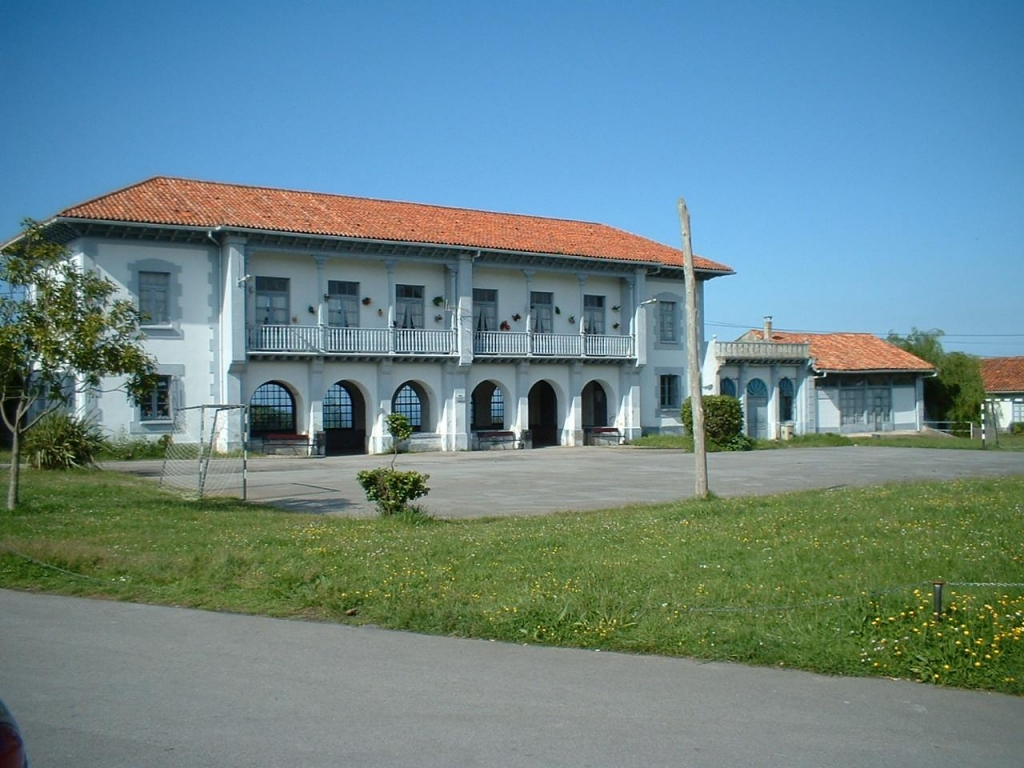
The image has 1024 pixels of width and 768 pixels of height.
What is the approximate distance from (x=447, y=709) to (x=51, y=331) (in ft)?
37.8

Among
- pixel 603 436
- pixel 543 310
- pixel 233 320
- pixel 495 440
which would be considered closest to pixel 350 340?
pixel 233 320

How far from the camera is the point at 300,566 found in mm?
10188

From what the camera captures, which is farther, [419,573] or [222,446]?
[222,446]

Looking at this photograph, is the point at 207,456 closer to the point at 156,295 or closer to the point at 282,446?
the point at 282,446

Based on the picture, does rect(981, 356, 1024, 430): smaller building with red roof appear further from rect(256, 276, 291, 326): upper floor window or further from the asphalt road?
the asphalt road

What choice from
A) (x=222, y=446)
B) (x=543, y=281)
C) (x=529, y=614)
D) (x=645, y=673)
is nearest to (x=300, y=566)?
(x=529, y=614)

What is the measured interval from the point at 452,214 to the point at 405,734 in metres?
37.9

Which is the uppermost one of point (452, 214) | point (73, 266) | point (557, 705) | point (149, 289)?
point (452, 214)

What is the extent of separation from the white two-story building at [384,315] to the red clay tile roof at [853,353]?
935cm

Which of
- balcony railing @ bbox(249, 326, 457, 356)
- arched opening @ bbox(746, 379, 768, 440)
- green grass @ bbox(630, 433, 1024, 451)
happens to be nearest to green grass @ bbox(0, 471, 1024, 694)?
balcony railing @ bbox(249, 326, 457, 356)

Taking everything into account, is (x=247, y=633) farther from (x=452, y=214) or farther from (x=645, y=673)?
(x=452, y=214)

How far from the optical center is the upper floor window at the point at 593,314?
141ft

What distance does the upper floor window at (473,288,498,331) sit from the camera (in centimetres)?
4009

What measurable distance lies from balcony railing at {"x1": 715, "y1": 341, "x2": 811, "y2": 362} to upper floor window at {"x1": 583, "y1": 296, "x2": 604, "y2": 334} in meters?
5.96
